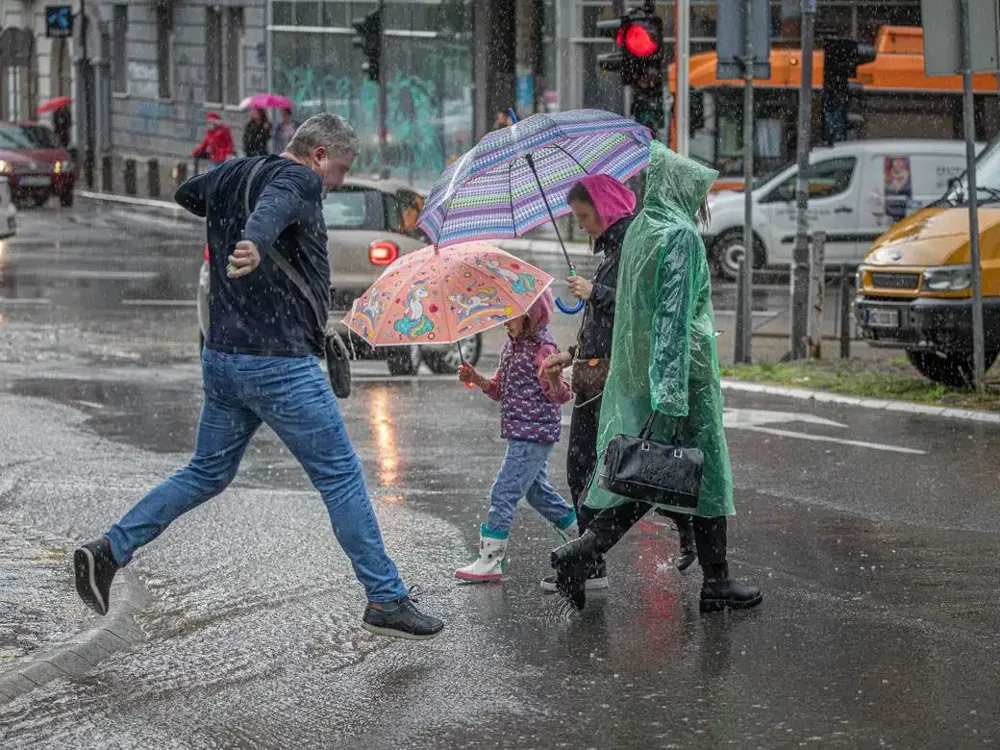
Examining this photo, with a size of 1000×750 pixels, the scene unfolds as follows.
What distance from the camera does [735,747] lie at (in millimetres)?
5246

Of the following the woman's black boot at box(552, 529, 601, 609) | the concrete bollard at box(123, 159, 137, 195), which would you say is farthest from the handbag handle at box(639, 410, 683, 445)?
the concrete bollard at box(123, 159, 137, 195)

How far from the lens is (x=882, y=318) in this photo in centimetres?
Result: 1367

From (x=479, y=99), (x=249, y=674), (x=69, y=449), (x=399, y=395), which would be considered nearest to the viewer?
(x=249, y=674)

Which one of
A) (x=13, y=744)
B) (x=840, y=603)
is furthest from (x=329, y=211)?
(x=13, y=744)

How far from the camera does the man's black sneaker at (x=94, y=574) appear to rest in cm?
650

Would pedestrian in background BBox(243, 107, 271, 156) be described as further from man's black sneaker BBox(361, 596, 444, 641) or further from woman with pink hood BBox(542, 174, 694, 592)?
man's black sneaker BBox(361, 596, 444, 641)

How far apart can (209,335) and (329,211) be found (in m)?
9.66

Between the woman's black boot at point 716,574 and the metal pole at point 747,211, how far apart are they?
881 centimetres

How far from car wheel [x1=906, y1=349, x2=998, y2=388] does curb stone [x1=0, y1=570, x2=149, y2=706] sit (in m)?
8.18

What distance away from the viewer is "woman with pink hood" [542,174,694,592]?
6.95 meters

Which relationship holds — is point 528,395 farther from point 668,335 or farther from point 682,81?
point 682,81

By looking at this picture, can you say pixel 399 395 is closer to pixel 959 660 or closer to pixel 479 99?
pixel 959 660

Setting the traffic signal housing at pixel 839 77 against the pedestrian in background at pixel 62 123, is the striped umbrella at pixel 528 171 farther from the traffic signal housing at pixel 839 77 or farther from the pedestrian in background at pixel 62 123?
the pedestrian in background at pixel 62 123

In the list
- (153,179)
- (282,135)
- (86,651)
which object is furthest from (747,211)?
(153,179)
